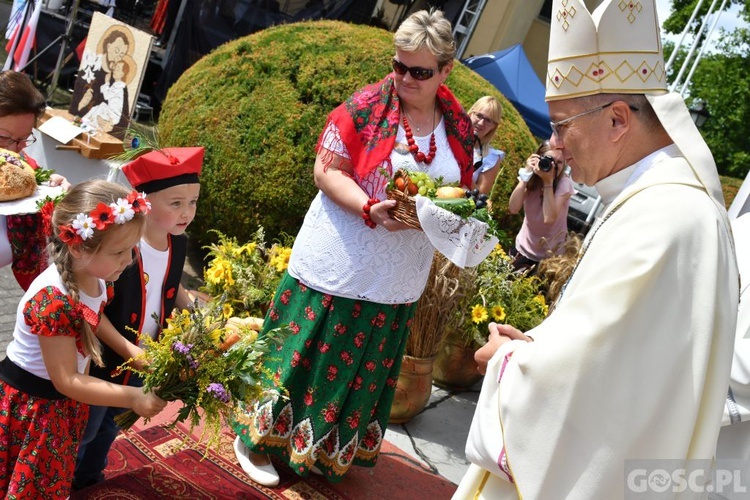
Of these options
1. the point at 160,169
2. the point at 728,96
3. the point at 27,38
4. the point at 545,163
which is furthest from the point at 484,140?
the point at 728,96

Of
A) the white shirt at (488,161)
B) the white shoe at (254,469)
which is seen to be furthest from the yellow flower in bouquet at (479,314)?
the white shoe at (254,469)

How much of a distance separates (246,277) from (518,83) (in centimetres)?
906

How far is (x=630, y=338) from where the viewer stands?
1.87 metres

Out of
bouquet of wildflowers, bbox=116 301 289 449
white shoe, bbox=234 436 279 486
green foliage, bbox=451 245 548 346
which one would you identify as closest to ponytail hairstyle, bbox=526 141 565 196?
green foliage, bbox=451 245 548 346

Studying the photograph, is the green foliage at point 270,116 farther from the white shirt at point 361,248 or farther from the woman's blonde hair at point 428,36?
the woman's blonde hair at point 428,36

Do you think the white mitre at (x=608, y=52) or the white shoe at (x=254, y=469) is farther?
the white shoe at (x=254, y=469)

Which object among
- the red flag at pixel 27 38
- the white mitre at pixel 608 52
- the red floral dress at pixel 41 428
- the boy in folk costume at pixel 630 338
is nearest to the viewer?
the boy in folk costume at pixel 630 338

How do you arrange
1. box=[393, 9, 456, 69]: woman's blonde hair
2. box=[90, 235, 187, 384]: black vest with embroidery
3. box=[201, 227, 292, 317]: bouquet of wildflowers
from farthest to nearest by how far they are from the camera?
box=[201, 227, 292, 317]: bouquet of wildflowers
box=[393, 9, 456, 69]: woman's blonde hair
box=[90, 235, 187, 384]: black vest with embroidery

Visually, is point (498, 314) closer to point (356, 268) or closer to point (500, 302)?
point (500, 302)

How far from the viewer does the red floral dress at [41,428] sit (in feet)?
7.48

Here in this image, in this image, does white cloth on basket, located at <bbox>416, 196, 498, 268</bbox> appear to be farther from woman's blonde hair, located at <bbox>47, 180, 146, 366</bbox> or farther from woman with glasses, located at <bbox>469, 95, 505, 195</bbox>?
woman with glasses, located at <bbox>469, 95, 505, 195</bbox>

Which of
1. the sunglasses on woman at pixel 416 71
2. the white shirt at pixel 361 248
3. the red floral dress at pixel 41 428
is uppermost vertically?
the sunglasses on woman at pixel 416 71

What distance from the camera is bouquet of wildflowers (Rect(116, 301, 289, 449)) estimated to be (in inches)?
92.4

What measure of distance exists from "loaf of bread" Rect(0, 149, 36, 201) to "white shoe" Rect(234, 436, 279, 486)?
1.52 metres
